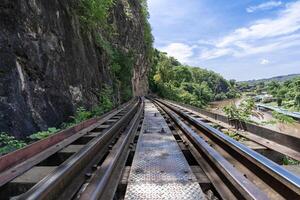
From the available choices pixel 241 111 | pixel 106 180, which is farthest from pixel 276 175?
pixel 241 111

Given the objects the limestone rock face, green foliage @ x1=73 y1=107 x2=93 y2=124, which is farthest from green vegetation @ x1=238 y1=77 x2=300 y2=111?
green foliage @ x1=73 y1=107 x2=93 y2=124

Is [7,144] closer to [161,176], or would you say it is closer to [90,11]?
[161,176]

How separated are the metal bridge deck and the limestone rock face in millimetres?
2895

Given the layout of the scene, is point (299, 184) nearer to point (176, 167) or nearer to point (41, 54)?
point (176, 167)

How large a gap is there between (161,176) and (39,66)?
5.46 metres

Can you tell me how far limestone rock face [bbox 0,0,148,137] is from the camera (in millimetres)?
6090

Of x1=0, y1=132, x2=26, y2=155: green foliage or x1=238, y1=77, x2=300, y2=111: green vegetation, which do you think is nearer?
x1=0, y1=132, x2=26, y2=155: green foliage

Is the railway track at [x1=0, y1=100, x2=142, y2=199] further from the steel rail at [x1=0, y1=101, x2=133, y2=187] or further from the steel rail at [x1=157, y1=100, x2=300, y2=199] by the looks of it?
the steel rail at [x1=157, y1=100, x2=300, y2=199]

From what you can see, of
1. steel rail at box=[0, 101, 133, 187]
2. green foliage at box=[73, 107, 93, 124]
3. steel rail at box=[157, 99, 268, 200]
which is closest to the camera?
steel rail at box=[157, 99, 268, 200]

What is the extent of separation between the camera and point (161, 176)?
3621 mm

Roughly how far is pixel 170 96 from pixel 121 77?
128 feet

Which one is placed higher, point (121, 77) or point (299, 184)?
point (121, 77)

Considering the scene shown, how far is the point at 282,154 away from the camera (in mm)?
4227

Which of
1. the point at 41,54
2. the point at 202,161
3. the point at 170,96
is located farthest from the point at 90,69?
the point at 170,96
